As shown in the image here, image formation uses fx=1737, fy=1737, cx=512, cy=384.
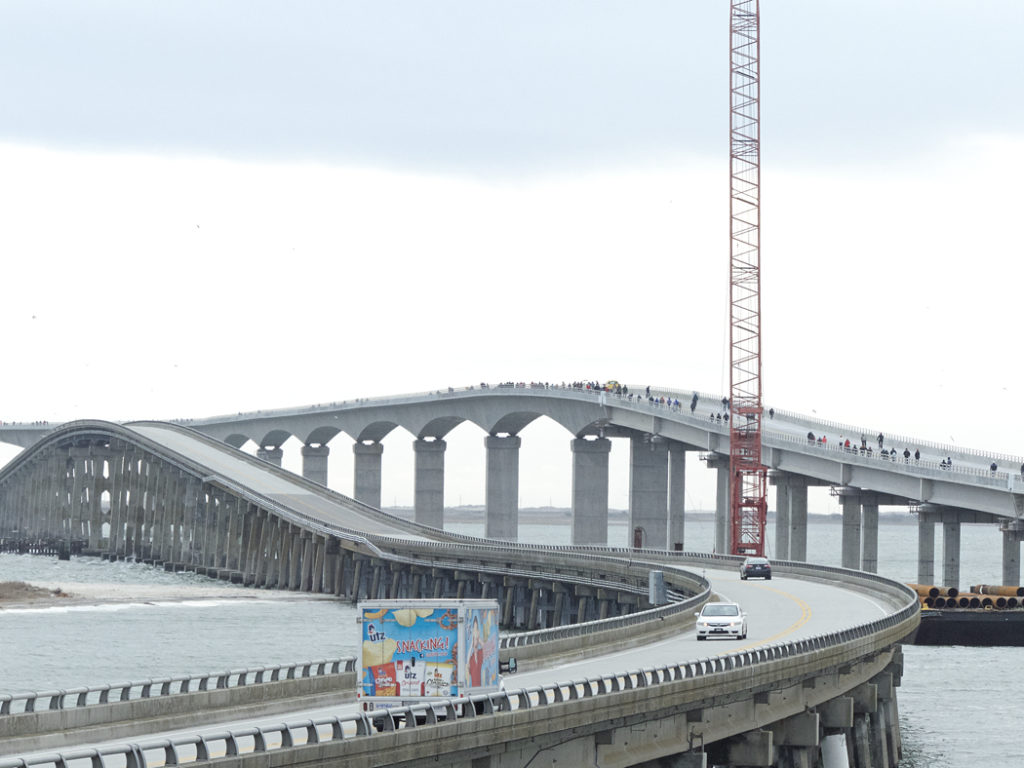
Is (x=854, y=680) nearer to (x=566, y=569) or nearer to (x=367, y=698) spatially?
(x=367, y=698)

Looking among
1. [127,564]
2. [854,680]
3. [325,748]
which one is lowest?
[127,564]

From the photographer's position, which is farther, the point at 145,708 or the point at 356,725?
the point at 145,708

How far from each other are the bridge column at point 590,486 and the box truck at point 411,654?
12837 cm

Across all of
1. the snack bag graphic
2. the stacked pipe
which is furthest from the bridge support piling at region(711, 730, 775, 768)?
the stacked pipe

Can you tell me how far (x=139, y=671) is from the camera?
7556cm

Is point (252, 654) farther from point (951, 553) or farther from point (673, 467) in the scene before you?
point (673, 467)

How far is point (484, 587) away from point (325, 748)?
91056mm

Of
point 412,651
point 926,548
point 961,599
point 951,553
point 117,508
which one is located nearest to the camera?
point 412,651

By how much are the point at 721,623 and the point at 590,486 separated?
348 feet

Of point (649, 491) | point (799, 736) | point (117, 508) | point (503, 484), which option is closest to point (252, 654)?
point (799, 736)

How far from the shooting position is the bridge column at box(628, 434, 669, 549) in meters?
153

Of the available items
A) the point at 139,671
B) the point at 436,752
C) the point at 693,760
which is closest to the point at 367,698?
the point at 436,752

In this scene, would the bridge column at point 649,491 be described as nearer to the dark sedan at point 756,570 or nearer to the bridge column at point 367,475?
the bridge column at point 367,475

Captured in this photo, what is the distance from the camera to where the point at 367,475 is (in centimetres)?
19850
